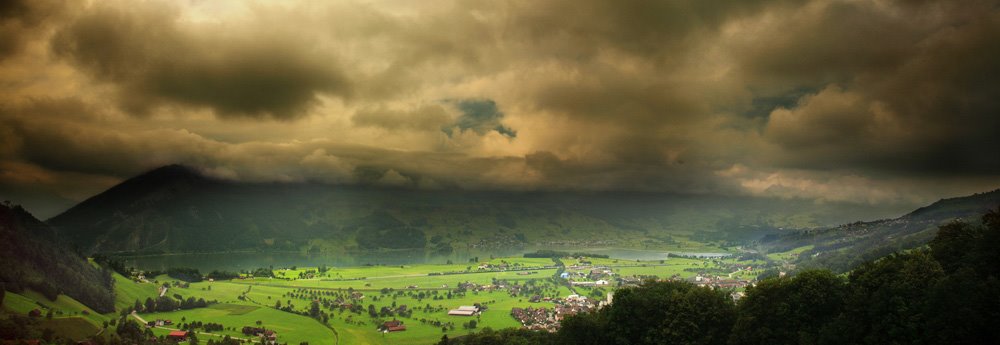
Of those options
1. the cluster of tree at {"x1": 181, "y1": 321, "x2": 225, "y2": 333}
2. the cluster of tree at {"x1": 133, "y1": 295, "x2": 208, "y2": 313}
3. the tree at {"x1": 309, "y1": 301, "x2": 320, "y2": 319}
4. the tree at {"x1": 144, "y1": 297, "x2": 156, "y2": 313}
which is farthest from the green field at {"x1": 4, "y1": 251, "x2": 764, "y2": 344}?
the tree at {"x1": 144, "y1": 297, "x2": 156, "y2": 313}

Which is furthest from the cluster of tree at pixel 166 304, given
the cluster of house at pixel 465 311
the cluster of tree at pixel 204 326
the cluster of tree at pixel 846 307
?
the cluster of tree at pixel 846 307

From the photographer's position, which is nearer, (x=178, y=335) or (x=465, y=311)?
(x=178, y=335)

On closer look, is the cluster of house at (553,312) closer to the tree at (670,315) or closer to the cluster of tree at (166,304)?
the tree at (670,315)

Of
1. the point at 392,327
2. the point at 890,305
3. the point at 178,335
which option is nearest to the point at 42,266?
the point at 178,335

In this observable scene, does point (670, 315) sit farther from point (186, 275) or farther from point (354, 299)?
point (186, 275)

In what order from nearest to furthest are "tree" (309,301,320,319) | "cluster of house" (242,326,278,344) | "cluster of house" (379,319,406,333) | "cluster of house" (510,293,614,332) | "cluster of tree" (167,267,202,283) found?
1. "cluster of house" (510,293,614,332)
2. "cluster of house" (242,326,278,344)
3. "cluster of house" (379,319,406,333)
4. "tree" (309,301,320,319)
5. "cluster of tree" (167,267,202,283)

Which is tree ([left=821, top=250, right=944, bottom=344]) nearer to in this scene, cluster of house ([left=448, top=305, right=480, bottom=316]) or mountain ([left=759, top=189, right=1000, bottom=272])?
mountain ([left=759, top=189, right=1000, bottom=272])
